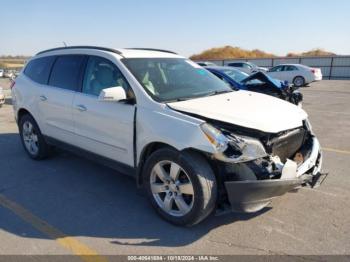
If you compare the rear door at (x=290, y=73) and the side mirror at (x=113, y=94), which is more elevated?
the side mirror at (x=113, y=94)

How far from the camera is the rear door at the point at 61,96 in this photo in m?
4.70

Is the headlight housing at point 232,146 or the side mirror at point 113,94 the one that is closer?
the headlight housing at point 232,146

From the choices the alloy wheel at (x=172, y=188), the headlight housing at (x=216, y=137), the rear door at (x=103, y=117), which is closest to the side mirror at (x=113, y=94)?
the rear door at (x=103, y=117)

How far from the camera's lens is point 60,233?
3434mm

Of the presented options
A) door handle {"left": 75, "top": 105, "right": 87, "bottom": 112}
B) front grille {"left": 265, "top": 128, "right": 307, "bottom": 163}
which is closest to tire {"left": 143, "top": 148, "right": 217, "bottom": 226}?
front grille {"left": 265, "top": 128, "right": 307, "bottom": 163}

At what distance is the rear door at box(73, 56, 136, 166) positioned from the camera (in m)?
3.88

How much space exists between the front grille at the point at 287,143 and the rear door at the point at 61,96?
9.08 ft

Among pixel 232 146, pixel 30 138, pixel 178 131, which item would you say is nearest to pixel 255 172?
pixel 232 146

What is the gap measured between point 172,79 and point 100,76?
0.96 metres

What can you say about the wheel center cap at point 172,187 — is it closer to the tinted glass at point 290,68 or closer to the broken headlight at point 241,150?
the broken headlight at point 241,150

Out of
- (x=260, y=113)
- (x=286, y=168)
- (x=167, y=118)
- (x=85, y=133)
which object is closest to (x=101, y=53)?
(x=85, y=133)

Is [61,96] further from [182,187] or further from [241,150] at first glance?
[241,150]

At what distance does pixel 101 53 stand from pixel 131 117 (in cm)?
117

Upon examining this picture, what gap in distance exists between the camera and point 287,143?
3.57 metres
